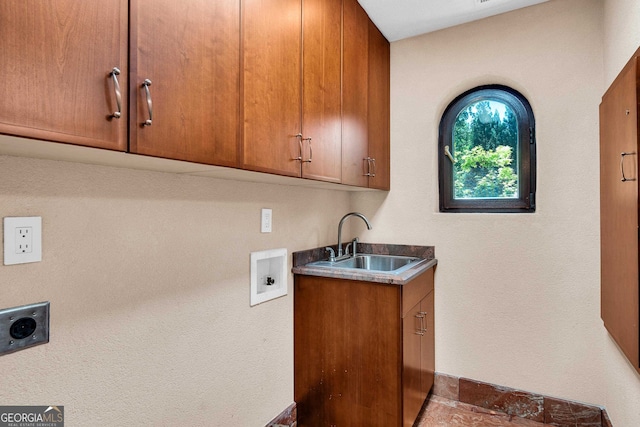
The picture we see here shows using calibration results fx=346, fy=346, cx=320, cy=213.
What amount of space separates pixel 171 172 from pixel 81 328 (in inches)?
23.1

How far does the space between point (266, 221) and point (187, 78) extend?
0.91 m

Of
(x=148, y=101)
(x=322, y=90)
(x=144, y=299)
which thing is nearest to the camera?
(x=148, y=101)

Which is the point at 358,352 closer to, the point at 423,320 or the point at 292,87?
the point at 423,320

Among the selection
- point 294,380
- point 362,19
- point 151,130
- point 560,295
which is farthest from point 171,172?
point 560,295

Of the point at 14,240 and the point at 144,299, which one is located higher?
the point at 14,240

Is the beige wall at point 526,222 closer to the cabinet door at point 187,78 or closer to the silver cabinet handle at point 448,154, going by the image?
the silver cabinet handle at point 448,154

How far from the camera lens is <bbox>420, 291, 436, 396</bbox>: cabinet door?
2033 millimetres

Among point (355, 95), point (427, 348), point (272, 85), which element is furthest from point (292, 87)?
point (427, 348)

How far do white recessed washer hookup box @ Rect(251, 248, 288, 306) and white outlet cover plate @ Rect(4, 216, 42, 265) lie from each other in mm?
867

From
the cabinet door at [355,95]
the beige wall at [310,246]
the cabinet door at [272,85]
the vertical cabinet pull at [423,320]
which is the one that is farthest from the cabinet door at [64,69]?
the vertical cabinet pull at [423,320]

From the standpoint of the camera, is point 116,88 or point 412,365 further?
point 412,365

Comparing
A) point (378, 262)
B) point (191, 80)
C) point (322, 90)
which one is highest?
point (322, 90)

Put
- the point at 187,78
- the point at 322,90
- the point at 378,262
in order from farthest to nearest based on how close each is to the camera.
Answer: the point at 378,262, the point at 322,90, the point at 187,78

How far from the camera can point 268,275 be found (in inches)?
72.7
